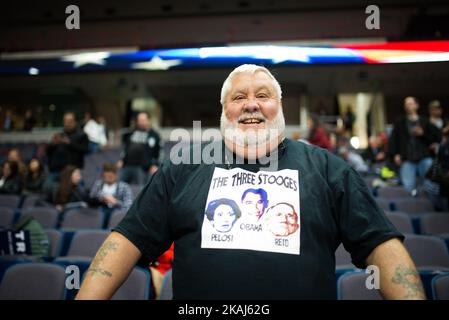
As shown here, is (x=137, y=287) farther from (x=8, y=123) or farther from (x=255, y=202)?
(x=8, y=123)

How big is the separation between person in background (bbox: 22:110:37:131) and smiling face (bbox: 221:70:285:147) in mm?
12802

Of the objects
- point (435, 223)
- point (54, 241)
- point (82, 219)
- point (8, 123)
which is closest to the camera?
point (54, 241)

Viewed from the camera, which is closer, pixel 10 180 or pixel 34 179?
pixel 10 180

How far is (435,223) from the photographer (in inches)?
126

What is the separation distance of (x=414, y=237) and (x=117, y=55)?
10.1m

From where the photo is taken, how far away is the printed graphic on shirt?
100cm

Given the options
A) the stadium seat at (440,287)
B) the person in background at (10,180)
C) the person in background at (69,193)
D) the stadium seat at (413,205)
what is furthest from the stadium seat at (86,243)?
the person in background at (10,180)

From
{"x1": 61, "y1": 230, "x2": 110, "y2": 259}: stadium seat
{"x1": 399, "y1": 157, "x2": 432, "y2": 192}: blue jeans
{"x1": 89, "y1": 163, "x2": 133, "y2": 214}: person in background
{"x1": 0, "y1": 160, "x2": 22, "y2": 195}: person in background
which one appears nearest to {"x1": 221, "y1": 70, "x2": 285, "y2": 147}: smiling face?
{"x1": 61, "y1": 230, "x2": 110, "y2": 259}: stadium seat

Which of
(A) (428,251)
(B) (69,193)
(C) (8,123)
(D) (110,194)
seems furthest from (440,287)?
(C) (8,123)

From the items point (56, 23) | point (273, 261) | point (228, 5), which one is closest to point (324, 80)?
point (228, 5)

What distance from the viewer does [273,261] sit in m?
0.97

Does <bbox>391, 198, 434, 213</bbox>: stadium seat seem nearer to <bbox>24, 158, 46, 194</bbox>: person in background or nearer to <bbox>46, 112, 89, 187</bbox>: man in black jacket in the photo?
<bbox>46, 112, 89, 187</bbox>: man in black jacket

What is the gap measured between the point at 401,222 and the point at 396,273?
2459 millimetres

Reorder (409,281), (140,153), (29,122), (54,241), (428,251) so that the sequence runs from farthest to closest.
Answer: (29,122), (140,153), (54,241), (428,251), (409,281)
